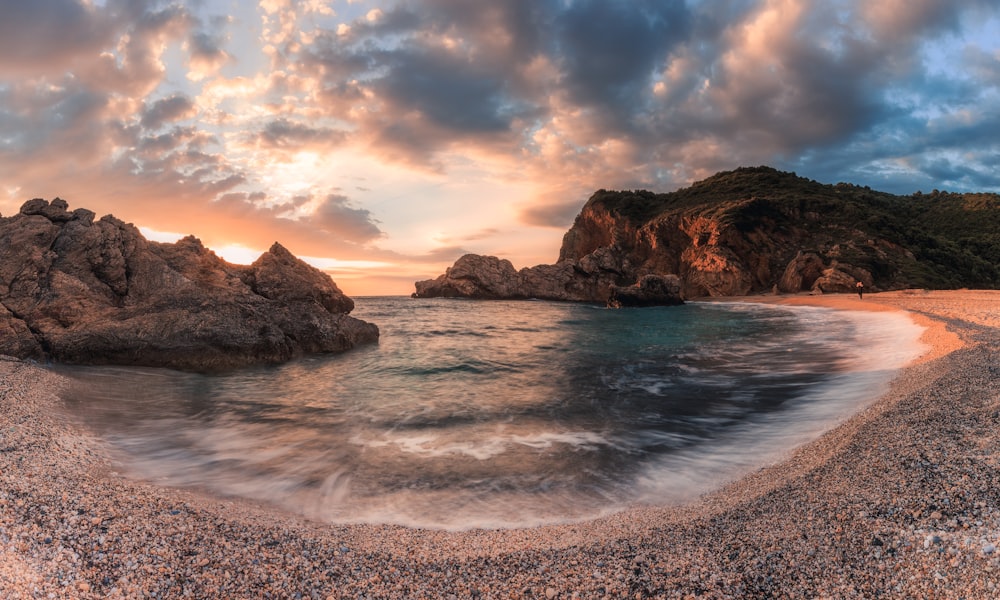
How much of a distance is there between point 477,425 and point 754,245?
214 feet

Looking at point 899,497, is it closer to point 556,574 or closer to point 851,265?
point 556,574

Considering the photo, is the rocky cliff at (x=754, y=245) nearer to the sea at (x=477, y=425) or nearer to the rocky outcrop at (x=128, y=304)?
the sea at (x=477, y=425)

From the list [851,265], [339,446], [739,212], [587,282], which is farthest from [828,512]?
[587,282]

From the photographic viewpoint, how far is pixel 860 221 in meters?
58.0

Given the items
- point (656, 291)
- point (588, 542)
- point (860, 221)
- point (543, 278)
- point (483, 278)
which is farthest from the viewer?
point (543, 278)

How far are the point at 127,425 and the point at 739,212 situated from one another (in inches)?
2784

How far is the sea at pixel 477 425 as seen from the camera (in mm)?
5215

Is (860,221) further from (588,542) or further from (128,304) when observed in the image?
(128,304)

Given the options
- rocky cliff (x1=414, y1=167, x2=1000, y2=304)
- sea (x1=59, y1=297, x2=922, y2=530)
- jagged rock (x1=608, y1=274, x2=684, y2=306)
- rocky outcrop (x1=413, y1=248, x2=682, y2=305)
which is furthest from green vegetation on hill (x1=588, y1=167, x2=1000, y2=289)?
sea (x1=59, y1=297, x2=922, y2=530)

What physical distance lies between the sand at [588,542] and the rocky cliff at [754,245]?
163 feet

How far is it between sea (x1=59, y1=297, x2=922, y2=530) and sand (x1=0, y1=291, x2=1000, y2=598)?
676mm

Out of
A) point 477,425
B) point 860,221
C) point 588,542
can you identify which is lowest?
point 477,425

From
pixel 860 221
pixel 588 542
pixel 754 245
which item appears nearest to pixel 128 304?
pixel 588 542

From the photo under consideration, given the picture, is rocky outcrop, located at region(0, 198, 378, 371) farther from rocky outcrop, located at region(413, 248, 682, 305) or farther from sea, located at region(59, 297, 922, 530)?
rocky outcrop, located at region(413, 248, 682, 305)
